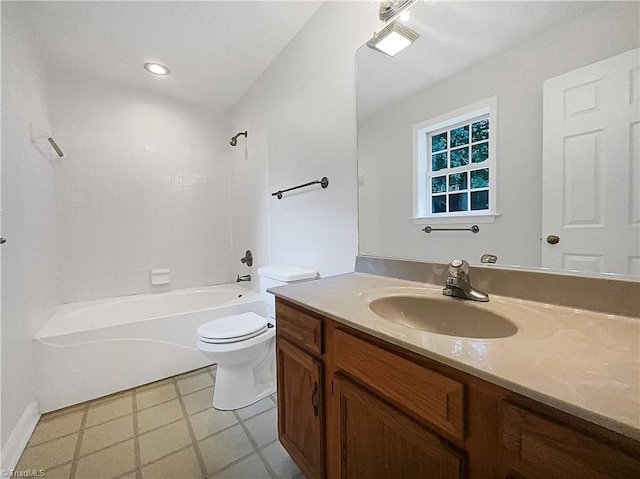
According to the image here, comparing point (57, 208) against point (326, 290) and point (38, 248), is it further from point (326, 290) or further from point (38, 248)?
point (326, 290)

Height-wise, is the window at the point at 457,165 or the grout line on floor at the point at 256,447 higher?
the window at the point at 457,165

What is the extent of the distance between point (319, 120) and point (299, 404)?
1.54m

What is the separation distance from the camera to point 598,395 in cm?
41

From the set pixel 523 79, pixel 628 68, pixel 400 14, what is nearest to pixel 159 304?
pixel 400 14

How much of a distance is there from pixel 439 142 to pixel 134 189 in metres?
2.65

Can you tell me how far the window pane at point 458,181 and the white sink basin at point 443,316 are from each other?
1.52 ft

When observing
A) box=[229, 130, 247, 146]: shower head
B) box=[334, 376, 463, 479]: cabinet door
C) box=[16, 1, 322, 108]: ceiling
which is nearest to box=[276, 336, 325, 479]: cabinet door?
box=[334, 376, 463, 479]: cabinet door

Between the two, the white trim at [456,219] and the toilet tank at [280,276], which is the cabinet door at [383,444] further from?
the toilet tank at [280,276]

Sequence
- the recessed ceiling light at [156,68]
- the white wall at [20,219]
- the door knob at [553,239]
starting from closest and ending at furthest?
the door knob at [553,239], the white wall at [20,219], the recessed ceiling light at [156,68]

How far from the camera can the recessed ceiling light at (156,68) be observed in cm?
222

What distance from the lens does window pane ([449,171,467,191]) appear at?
1110 mm

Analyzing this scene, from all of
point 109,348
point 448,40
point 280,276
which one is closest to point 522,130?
point 448,40

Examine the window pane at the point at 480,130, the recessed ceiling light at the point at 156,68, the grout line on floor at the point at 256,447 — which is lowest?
the grout line on floor at the point at 256,447


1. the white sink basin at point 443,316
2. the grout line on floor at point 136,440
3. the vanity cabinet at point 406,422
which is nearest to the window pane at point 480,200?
the white sink basin at point 443,316
